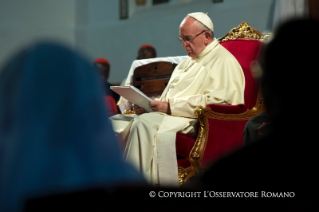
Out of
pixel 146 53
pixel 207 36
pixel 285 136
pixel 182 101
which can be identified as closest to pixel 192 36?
pixel 207 36

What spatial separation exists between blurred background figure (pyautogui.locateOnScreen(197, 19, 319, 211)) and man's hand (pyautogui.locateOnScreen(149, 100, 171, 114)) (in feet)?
9.83

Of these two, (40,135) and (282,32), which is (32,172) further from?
(282,32)

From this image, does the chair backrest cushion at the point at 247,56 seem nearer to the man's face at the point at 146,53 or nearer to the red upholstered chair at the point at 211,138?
the red upholstered chair at the point at 211,138

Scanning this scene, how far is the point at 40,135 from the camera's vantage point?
93 centimetres

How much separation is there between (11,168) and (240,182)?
0.57 m

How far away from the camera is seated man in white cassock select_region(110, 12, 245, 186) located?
4098mm

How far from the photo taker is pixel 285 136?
127 centimetres

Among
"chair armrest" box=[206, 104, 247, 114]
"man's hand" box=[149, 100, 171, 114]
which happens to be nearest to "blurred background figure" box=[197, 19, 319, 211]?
"chair armrest" box=[206, 104, 247, 114]

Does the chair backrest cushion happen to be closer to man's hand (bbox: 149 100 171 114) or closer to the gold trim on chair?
the gold trim on chair

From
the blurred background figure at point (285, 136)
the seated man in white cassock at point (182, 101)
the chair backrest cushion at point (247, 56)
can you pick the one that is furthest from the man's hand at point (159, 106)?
the blurred background figure at point (285, 136)

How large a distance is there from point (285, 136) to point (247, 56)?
380 centimetres

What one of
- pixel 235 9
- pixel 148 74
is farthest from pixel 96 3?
pixel 148 74

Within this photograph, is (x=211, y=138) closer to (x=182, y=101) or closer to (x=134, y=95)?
(x=182, y=101)

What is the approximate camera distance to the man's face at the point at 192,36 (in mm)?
4949
